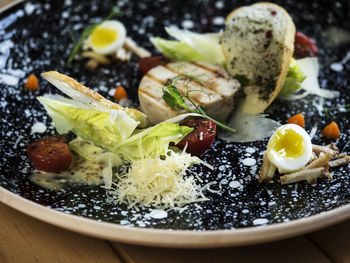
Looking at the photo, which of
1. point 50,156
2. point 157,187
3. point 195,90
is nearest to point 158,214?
point 157,187

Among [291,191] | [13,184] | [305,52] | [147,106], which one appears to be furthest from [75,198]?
[305,52]

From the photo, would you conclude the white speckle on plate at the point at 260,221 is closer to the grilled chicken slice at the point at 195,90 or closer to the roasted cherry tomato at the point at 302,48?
the grilled chicken slice at the point at 195,90

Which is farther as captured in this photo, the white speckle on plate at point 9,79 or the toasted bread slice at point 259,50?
the white speckle on plate at point 9,79

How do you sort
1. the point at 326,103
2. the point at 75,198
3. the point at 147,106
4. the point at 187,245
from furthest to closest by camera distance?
1. the point at 326,103
2. the point at 147,106
3. the point at 75,198
4. the point at 187,245

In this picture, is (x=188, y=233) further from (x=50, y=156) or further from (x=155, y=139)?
(x=50, y=156)

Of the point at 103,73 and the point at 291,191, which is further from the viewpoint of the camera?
the point at 103,73

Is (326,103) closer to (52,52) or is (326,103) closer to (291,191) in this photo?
(291,191)

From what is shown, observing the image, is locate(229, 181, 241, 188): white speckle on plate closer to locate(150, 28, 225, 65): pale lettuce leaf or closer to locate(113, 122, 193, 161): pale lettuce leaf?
locate(113, 122, 193, 161): pale lettuce leaf

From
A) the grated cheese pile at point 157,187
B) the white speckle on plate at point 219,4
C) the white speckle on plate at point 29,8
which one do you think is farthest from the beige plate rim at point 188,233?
the white speckle on plate at point 219,4
